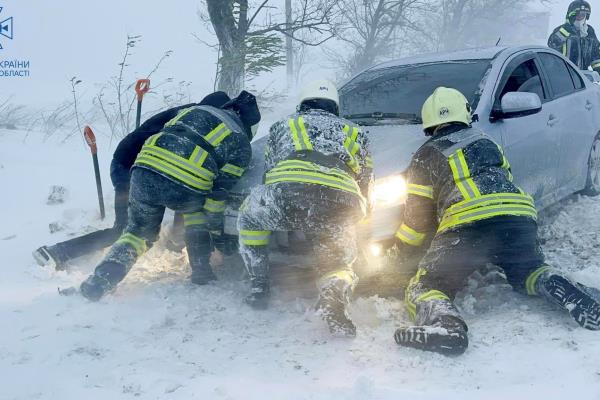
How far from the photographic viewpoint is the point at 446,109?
11.4ft

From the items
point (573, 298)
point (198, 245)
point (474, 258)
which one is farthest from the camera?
point (198, 245)

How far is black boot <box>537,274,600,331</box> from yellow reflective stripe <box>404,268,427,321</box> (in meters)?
0.67

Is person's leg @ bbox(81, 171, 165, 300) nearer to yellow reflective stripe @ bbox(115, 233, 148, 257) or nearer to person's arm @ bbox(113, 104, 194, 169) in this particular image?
yellow reflective stripe @ bbox(115, 233, 148, 257)

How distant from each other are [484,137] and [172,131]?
203cm

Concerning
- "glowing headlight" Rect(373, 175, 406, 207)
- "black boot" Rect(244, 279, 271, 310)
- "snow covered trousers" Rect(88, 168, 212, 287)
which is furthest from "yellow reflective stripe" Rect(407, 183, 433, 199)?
"snow covered trousers" Rect(88, 168, 212, 287)

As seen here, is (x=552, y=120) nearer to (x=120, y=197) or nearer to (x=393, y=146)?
(x=393, y=146)

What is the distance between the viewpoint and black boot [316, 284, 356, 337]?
2.98 metres

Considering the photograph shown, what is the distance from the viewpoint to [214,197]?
3.82 metres

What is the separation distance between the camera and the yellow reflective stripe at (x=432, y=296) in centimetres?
306

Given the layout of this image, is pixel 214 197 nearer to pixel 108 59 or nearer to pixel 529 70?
pixel 529 70

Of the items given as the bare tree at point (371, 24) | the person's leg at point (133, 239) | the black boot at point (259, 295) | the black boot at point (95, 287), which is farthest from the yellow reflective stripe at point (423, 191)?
the bare tree at point (371, 24)

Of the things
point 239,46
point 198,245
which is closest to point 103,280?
point 198,245

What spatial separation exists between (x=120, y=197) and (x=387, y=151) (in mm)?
2258

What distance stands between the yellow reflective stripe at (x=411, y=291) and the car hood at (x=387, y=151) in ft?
2.30
